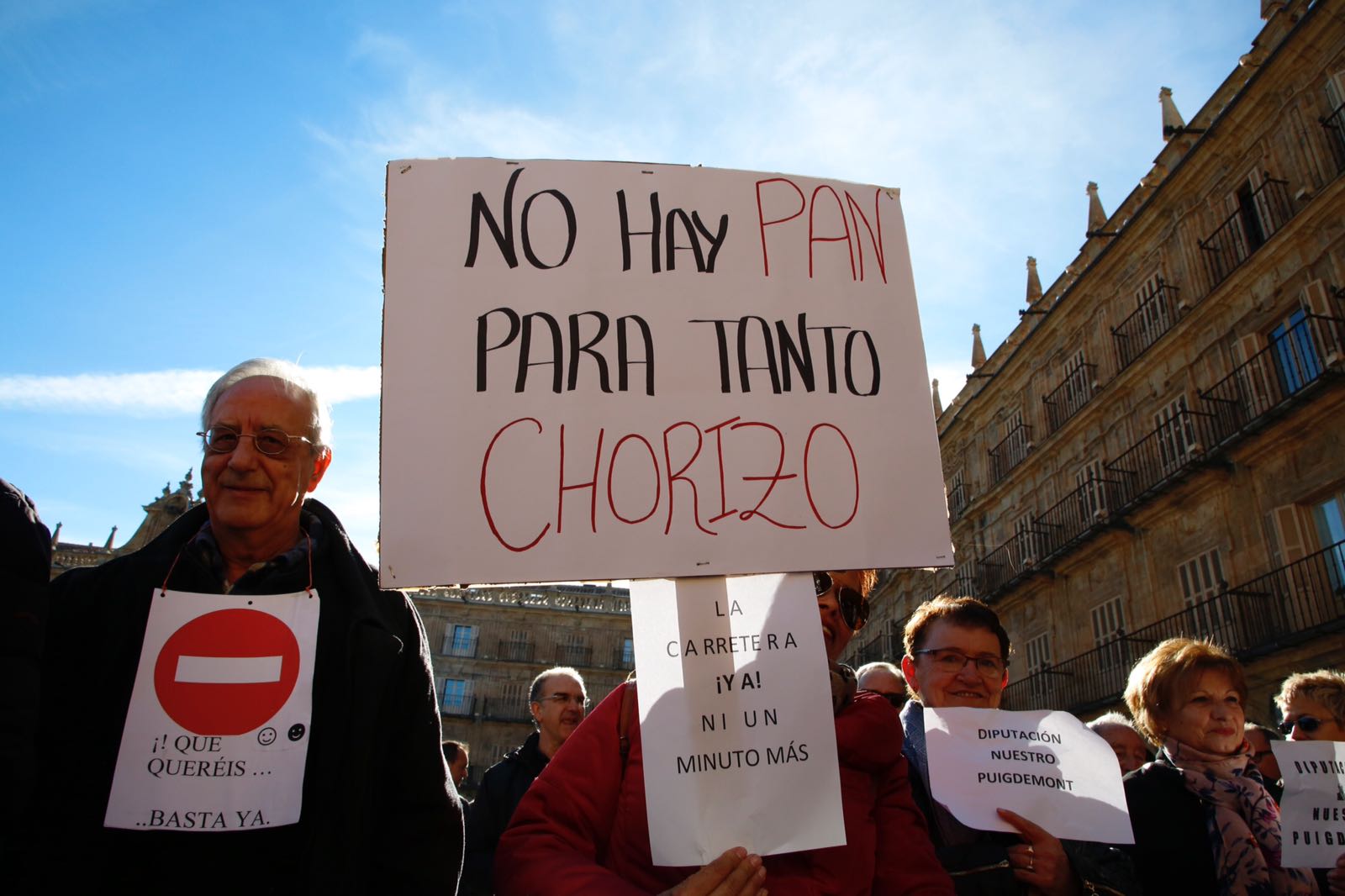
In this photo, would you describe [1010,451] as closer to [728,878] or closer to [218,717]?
[728,878]

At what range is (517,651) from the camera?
143 ft

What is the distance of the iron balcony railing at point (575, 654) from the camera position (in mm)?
44031

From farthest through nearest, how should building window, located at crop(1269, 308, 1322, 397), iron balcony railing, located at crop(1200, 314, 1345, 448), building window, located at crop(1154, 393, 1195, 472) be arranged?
1. building window, located at crop(1154, 393, 1195, 472)
2. building window, located at crop(1269, 308, 1322, 397)
3. iron balcony railing, located at crop(1200, 314, 1345, 448)

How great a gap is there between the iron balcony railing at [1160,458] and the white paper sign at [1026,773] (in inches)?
524

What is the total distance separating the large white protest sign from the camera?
6.59ft

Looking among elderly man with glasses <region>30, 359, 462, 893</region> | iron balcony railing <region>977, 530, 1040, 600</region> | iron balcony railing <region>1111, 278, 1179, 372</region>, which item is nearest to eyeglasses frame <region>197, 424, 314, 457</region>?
elderly man with glasses <region>30, 359, 462, 893</region>

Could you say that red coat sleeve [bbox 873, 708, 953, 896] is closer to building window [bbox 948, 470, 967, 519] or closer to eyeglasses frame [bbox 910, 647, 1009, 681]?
eyeglasses frame [bbox 910, 647, 1009, 681]

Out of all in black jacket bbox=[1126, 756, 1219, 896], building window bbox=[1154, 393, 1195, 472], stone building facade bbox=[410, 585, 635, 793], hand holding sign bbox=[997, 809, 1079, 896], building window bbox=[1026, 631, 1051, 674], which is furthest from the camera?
stone building facade bbox=[410, 585, 635, 793]

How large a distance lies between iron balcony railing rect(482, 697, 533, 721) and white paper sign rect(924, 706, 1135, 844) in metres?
41.1

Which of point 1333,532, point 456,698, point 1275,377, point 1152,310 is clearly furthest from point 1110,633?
point 456,698

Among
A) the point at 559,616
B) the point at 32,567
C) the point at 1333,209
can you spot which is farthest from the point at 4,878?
the point at 559,616

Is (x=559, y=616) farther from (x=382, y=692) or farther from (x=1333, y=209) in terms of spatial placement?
(x=382, y=692)

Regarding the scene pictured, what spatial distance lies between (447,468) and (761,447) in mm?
706

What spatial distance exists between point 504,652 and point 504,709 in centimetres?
259
